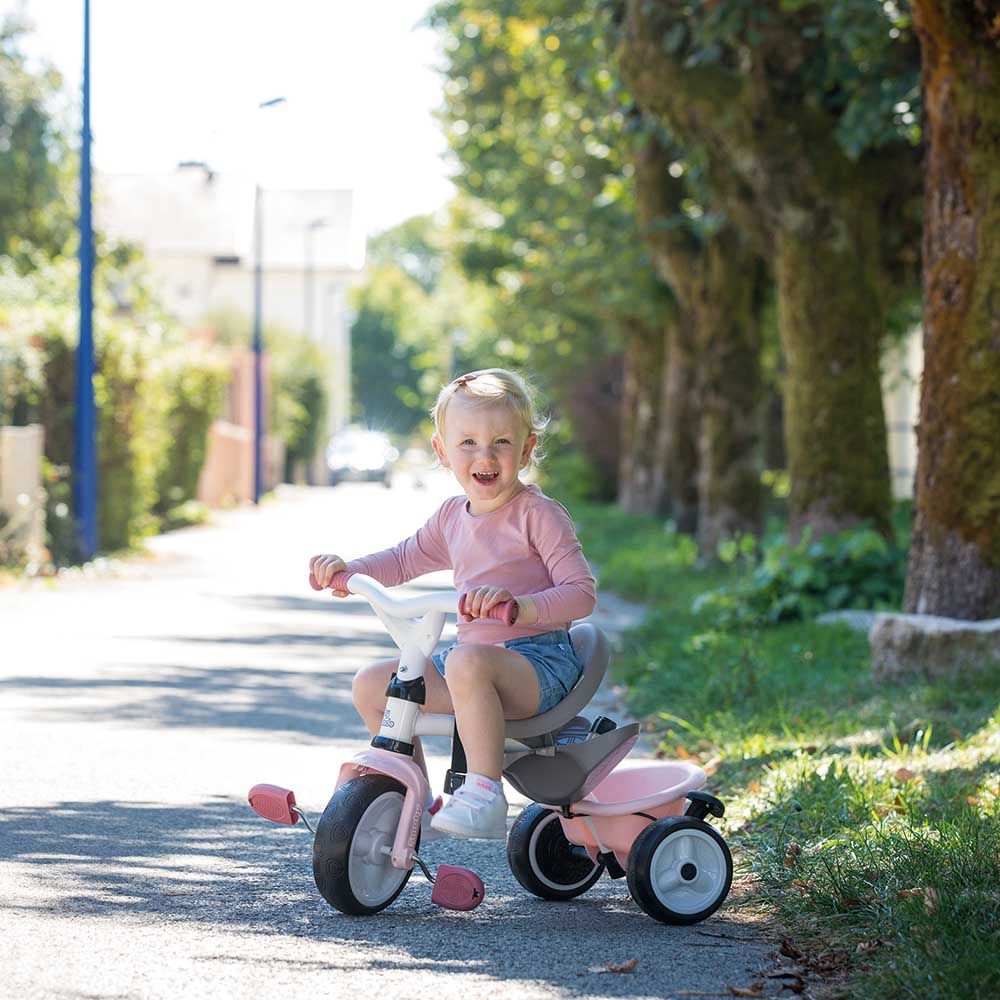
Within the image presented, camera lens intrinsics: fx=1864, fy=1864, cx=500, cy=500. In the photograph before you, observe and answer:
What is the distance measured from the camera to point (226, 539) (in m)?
28.5

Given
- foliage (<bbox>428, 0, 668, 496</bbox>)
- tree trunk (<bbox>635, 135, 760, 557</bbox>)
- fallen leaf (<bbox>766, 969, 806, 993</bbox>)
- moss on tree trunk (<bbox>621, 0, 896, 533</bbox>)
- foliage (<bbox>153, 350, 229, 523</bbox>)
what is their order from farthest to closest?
foliage (<bbox>153, 350, 229, 523</bbox>)
foliage (<bbox>428, 0, 668, 496</bbox>)
tree trunk (<bbox>635, 135, 760, 557</bbox>)
moss on tree trunk (<bbox>621, 0, 896, 533</bbox>)
fallen leaf (<bbox>766, 969, 806, 993</bbox>)

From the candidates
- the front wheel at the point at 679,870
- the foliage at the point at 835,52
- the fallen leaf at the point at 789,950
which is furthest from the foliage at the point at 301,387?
the fallen leaf at the point at 789,950

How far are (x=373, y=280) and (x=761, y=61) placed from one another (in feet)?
325

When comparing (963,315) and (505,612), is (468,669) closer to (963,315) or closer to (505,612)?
(505,612)

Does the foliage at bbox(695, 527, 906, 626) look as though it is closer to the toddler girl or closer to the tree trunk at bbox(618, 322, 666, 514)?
the toddler girl

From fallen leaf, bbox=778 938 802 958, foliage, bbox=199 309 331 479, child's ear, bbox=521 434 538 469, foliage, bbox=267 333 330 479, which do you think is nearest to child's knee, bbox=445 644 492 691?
child's ear, bbox=521 434 538 469

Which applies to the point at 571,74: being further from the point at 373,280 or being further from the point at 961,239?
the point at 373,280

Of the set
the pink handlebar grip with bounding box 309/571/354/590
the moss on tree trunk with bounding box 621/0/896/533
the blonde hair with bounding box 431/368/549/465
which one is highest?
the moss on tree trunk with bounding box 621/0/896/533

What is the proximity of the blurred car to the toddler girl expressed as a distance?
56.2 m

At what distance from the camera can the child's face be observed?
5.07m

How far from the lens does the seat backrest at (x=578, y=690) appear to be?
5.00 meters

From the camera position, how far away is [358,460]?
61844 millimetres

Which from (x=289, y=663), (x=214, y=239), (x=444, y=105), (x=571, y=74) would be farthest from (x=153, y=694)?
(x=214, y=239)

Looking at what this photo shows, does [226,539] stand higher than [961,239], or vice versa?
[961,239]
